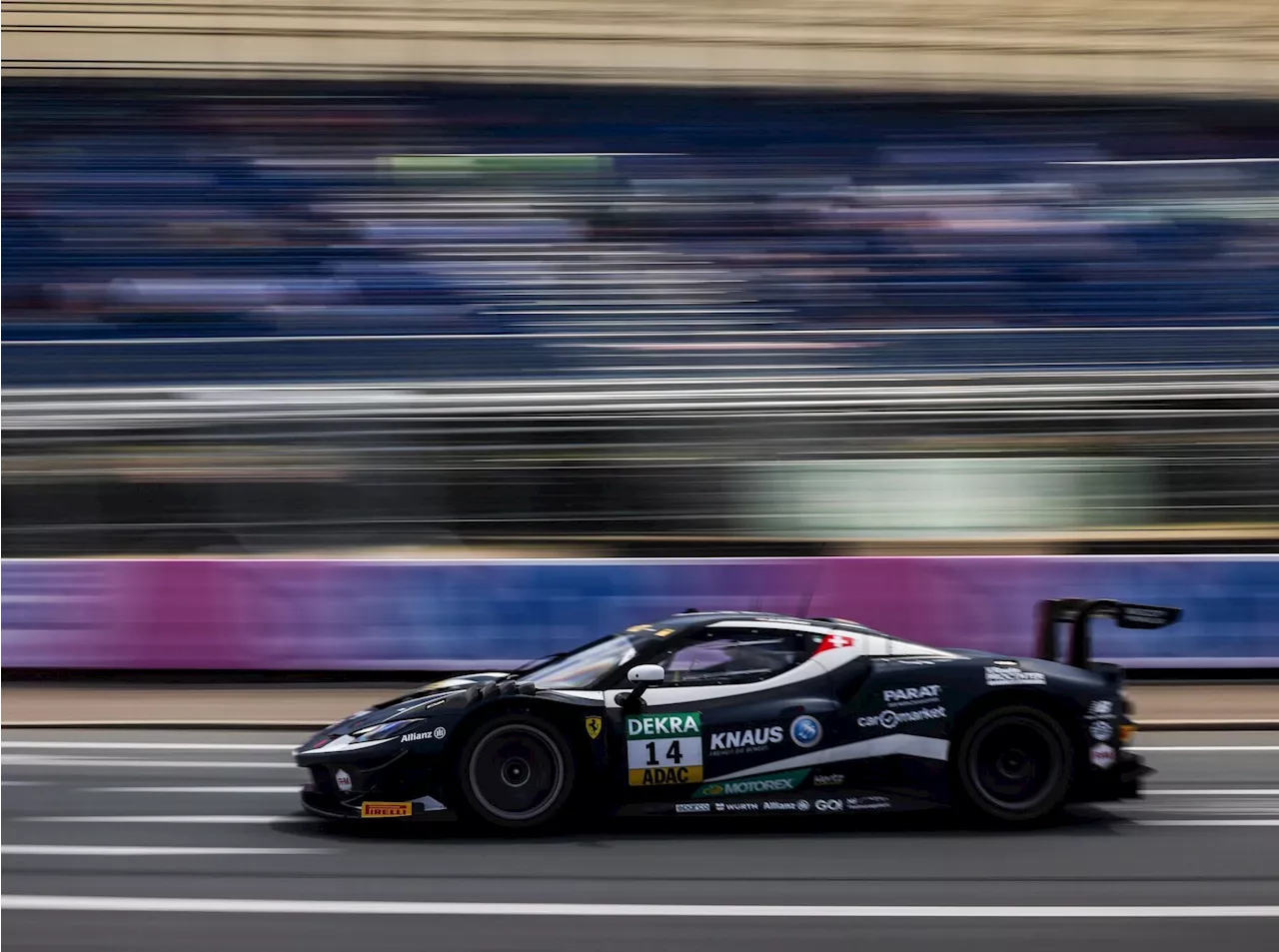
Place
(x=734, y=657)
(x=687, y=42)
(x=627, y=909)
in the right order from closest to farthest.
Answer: (x=627, y=909) < (x=734, y=657) < (x=687, y=42)

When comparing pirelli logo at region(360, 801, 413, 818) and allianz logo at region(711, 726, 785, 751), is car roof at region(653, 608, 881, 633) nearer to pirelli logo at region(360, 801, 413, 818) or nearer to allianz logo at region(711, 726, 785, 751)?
allianz logo at region(711, 726, 785, 751)

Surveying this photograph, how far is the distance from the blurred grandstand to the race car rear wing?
634 cm

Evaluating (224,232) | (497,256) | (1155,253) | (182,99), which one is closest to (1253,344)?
(1155,253)

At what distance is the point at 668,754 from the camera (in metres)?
6.54

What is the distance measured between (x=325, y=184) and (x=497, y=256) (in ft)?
8.04

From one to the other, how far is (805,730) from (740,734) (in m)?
0.30

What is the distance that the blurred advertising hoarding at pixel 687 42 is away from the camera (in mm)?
19297

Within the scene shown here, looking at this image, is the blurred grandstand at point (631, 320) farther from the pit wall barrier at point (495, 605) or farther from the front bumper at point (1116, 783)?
the front bumper at point (1116, 783)

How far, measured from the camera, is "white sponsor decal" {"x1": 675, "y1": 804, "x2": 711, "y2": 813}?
258 inches

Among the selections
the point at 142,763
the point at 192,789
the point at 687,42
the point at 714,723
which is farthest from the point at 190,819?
the point at 687,42

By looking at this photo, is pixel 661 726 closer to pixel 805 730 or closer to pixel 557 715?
pixel 557 715

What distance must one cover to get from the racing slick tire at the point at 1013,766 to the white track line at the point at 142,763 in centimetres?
401

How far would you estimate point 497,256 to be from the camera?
1772 centimetres

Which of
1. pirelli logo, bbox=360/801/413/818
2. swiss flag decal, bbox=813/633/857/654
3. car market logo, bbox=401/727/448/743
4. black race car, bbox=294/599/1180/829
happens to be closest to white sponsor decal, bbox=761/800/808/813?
black race car, bbox=294/599/1180/829
